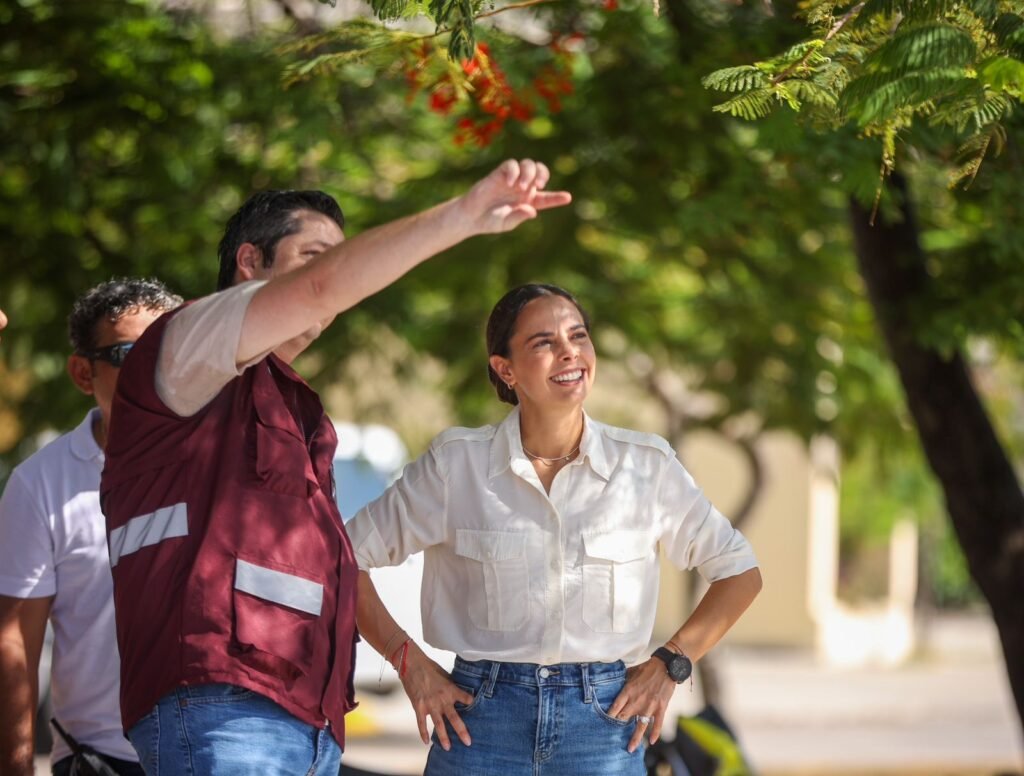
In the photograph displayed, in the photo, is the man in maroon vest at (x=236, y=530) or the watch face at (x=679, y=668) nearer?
the man in maroon vest at (x=236, y=530)

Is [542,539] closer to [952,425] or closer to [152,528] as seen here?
[152,528]

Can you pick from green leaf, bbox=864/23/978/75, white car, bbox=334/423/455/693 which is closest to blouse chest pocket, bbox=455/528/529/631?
green leaf, bbox=864/23/978/75

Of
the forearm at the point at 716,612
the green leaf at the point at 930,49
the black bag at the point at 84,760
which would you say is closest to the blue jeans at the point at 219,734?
the black bag at the point at 84,760

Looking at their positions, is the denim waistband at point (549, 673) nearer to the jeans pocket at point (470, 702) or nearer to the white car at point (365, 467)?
the jeans pocket at point (470, 702)

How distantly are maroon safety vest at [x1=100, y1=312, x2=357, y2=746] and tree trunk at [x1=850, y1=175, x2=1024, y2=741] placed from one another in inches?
153

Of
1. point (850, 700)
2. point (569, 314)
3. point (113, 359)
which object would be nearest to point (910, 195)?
point (569, 314)

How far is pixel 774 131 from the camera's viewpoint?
15.3 ft

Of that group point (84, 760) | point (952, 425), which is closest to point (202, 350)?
point (84, 760)

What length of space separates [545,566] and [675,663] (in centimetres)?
36

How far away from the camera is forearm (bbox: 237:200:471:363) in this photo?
7.97 feet

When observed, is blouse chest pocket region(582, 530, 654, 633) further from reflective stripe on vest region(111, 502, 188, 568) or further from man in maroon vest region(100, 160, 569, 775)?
reflective stripe on vest region(111, 502, 188, 568)

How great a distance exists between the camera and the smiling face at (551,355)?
335 cm

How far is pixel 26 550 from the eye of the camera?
11.6 feet

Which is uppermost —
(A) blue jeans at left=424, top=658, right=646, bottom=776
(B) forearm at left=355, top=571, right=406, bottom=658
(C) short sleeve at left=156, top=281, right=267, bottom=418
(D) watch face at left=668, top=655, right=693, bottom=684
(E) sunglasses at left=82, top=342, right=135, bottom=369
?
(E) sunglasses at left=82, top=342, right=135, bottom=369
